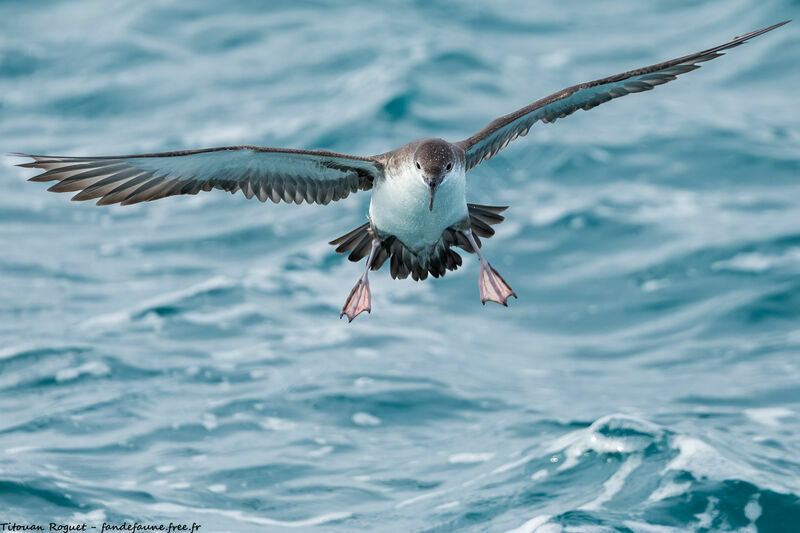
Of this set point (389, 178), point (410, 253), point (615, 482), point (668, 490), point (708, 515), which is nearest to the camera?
point (389, 178)

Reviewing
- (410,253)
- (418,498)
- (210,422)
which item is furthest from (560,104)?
(210,422)

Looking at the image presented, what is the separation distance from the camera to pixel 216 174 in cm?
841

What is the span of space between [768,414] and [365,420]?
423cm

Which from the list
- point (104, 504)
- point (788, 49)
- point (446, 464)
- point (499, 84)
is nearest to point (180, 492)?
point (104, 504)

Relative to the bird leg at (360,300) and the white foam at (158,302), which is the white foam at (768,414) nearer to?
the bird leg at (360,300)

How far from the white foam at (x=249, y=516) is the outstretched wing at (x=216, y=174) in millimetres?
3016

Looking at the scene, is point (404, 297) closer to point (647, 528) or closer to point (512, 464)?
point (512, 464)

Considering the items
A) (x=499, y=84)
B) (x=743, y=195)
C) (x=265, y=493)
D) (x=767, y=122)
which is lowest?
(x=265, y=493)

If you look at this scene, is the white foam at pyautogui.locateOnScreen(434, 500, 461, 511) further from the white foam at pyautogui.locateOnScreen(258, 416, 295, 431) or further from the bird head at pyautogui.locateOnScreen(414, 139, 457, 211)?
the bird head at pyautogui.locateOnScreen(414, 139, 457, 211)

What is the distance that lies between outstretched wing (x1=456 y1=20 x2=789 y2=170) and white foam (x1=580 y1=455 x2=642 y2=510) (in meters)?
3.10

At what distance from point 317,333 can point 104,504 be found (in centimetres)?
453

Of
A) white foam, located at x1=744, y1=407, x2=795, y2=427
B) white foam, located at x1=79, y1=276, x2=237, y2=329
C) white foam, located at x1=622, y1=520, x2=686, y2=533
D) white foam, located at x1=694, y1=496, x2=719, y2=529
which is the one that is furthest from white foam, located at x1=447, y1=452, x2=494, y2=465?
white foam, located at x1=79, y1=276, x2=237, y2=329

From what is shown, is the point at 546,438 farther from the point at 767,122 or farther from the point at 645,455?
the point at 767,122

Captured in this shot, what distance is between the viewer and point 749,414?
1169 cm
